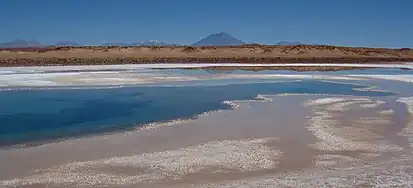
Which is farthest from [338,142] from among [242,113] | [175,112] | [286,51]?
[286,51]

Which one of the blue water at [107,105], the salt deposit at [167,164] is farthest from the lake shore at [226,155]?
the blue water at [107,105]

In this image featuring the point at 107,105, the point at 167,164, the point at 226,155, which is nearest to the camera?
the point at 167,164

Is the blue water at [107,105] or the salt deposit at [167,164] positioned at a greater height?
the blue water at [107,105]

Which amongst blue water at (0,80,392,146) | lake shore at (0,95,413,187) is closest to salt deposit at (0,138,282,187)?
lake shore at (0,95,413,187)

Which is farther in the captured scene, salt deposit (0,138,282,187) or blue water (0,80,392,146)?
blue water (0,80,392,146)

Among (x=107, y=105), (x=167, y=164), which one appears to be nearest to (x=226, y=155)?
(x=167, y=164)

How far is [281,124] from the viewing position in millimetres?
11406

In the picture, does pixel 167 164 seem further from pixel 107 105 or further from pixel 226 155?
pixel 107 105

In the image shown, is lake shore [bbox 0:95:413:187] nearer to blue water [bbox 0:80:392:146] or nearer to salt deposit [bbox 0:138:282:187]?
salt deposit [bbox 0:138:282:187]

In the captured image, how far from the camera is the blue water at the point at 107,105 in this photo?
10883 mm

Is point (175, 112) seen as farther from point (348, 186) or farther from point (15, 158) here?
point (348, 186)

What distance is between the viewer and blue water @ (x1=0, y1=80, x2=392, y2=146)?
10.9m

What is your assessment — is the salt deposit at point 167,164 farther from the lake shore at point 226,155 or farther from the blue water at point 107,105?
the blue water at point 107,105

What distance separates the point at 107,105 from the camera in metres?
14.8
